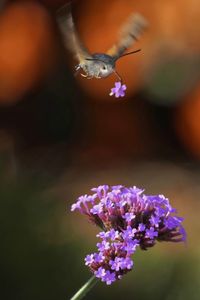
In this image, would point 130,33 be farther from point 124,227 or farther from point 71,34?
point 124,227

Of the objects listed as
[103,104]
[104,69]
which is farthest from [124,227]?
[103,104]

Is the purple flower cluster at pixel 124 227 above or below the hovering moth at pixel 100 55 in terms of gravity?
below

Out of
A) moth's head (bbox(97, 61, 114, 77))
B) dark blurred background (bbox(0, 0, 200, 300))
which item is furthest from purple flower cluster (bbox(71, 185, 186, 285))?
dark blurred background (bbox(0, 0, 200, 300))

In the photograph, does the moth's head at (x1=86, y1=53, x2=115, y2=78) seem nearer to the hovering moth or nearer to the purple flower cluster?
the hovering moth

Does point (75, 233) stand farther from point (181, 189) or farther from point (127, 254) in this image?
point (127, 254)

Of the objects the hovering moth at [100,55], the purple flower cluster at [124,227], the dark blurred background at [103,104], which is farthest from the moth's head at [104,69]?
the dark blurred background at [103,104]

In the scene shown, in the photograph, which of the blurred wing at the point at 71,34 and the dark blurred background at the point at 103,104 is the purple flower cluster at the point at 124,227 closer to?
the blurred wing at the point at 71,34
